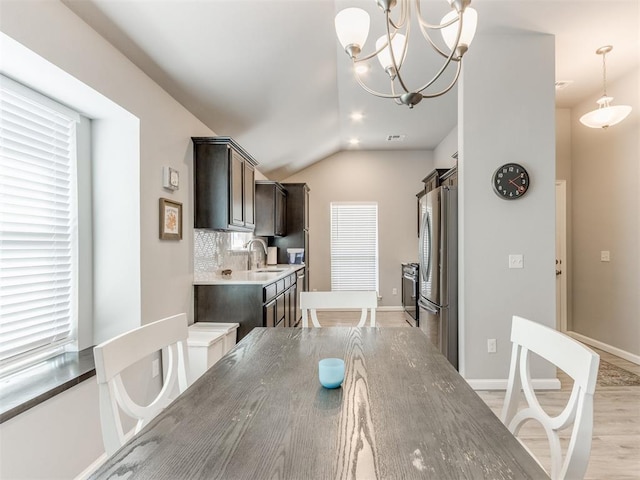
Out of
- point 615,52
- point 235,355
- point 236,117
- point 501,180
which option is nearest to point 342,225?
point 236,117

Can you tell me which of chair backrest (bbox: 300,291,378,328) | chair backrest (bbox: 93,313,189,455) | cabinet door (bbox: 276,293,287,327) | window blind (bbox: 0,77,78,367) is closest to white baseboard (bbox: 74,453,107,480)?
window blind (bbox: 0,77,78,367)

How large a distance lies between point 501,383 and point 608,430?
726mm

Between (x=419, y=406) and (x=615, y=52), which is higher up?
(x=615, y=52)

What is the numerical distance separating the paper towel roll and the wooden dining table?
14.5 ft

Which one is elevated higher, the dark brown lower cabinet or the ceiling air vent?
the ceiling air vent

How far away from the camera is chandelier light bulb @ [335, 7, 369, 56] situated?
1499 mm

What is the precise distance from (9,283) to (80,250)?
48 cm

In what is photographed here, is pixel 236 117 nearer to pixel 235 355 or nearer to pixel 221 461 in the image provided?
pixel 235 355

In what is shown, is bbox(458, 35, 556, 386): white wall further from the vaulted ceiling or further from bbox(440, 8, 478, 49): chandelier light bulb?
bbox(440, 8, 478, 49): chandelier light bulb

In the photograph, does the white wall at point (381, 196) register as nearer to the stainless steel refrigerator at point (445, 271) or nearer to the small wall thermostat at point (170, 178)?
the stainless steel refrigerator at point (445, 271)

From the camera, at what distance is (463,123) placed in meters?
2.91

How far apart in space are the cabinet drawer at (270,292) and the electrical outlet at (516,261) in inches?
82.9

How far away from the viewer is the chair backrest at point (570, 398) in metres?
0.88

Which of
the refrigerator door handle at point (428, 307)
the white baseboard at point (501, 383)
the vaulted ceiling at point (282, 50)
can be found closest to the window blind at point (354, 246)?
the vaulted ceiling at point (282, 50)
